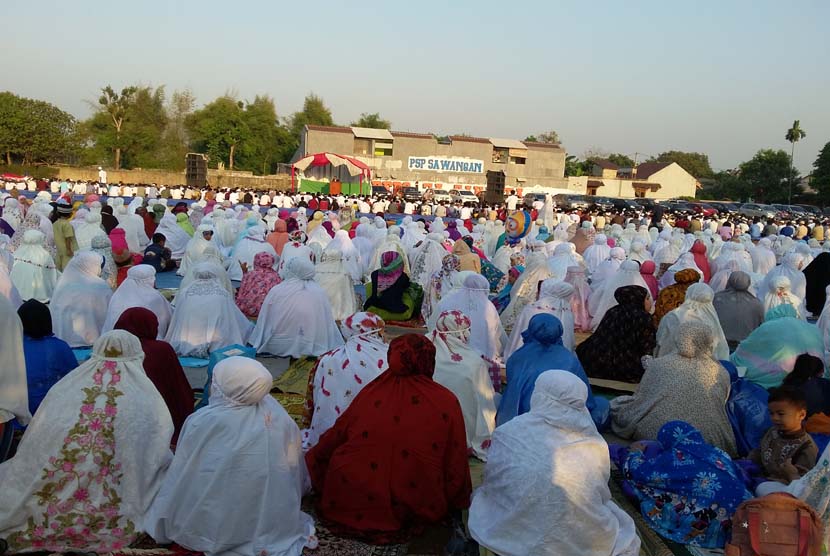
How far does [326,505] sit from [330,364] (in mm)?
846

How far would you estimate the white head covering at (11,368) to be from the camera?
3.06 meters

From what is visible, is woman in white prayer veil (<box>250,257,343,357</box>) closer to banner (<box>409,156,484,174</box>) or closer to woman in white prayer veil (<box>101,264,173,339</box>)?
woman in white prayer veil (<box>101,264,173,339</box>)

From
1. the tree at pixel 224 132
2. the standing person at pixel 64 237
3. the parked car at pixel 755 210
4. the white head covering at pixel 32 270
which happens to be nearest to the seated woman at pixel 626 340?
the white head covering at pixel 32 270

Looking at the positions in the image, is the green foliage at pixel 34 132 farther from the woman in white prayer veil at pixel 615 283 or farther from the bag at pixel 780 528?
the bag at pixel 780 528

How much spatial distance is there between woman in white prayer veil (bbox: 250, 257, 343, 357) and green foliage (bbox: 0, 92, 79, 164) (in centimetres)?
3506

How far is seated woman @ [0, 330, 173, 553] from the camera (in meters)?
2.96

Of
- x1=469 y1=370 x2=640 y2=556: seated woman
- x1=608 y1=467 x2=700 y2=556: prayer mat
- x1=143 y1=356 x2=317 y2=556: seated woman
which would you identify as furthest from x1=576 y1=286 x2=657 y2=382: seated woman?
x1=143 y1=356 x2=317 y2=556: seated woman

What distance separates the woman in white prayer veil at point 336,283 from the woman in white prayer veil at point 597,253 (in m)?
4.13

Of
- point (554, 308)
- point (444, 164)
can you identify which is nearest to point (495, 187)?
point (444, 164)

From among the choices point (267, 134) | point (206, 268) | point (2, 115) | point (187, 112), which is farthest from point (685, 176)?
point (206, 268)

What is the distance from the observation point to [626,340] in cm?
575

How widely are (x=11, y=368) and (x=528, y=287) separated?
5.37 metres

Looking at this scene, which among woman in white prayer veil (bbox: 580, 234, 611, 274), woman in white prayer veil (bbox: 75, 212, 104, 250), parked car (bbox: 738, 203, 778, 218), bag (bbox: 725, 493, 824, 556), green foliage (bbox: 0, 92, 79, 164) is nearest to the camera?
bag (bbox: 725, 493, 824, 556)

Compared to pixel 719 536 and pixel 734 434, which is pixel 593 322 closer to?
pixel 734 434
